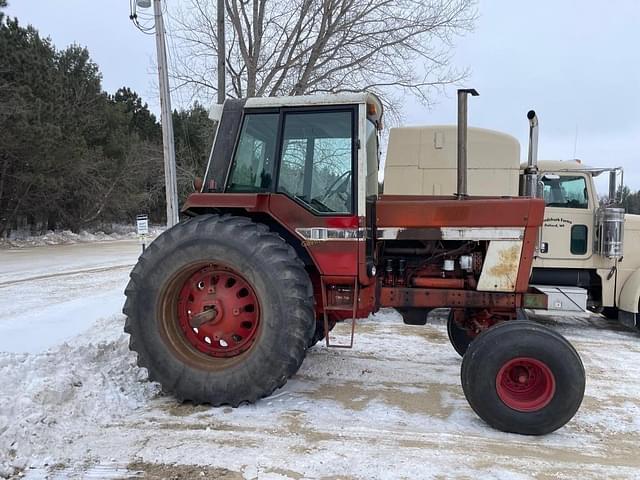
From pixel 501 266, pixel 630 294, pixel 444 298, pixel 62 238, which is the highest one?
pixel 501 266

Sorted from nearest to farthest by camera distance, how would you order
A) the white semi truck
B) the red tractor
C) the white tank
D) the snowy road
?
the red tractor < the snowy road < the white semi truck < the white tank

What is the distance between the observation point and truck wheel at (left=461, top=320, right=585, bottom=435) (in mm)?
3379

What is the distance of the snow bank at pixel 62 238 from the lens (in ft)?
72.1

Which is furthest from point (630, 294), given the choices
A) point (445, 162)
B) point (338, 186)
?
point (338, 186)

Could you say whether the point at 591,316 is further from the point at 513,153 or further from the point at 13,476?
the point at 13,476

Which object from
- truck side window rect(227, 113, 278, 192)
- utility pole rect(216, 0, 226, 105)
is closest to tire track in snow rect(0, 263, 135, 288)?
utility pole rect(216, 0, 226, 105)

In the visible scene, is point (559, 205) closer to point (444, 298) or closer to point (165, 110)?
point (444, 298)

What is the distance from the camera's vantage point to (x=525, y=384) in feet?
11.7

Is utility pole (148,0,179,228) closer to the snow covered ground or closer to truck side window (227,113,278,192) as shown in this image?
the snow covered ground

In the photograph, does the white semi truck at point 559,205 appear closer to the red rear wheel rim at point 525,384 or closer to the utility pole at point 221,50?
the red rear wheel rim at point 525,384

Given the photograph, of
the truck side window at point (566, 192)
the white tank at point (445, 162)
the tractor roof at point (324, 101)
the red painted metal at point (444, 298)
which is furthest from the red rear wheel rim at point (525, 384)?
the truck side window at point (566, 192)

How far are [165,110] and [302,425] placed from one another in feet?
22.6

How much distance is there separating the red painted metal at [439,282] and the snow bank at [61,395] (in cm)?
230

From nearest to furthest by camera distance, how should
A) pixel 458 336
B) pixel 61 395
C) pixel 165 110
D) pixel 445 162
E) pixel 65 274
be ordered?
pixel 61 395 → pixel 458 336 → pixel 445 162 → pixel 165 110 → pixel 65 274
